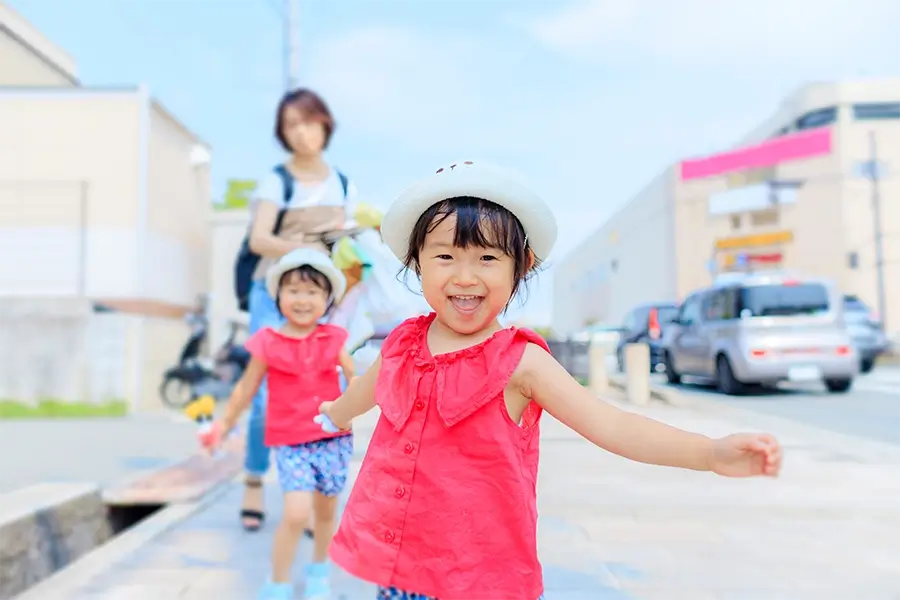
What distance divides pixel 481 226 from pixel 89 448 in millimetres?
6190

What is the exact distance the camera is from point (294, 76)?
37.0 feet

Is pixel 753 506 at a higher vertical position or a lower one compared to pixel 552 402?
lower

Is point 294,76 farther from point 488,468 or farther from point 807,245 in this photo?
point 807,245

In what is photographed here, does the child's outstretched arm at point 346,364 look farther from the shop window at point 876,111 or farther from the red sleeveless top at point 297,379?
the shop window at point 876,111

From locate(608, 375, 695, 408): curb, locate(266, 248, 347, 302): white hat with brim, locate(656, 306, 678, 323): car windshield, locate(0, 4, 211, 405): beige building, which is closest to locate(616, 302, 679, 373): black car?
locate(656, 306, 678, 323): car windshield

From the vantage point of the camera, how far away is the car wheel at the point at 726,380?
35.6 feet

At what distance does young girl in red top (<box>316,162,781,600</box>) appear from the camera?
152 cm

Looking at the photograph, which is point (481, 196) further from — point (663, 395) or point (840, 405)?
point (840, 405)

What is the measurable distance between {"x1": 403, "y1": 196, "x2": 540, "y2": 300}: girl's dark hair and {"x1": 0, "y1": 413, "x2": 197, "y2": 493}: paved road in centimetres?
420

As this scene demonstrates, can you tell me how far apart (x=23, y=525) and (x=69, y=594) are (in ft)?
2.85

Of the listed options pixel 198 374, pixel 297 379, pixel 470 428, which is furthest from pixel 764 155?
pixel 470 428

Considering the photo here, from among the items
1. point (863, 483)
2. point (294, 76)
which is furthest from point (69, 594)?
point (294, 76)

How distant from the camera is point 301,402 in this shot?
2.76 m

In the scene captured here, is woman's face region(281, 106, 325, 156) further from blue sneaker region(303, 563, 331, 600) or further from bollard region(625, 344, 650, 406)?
bollard region(625, 344, 650, 406)
